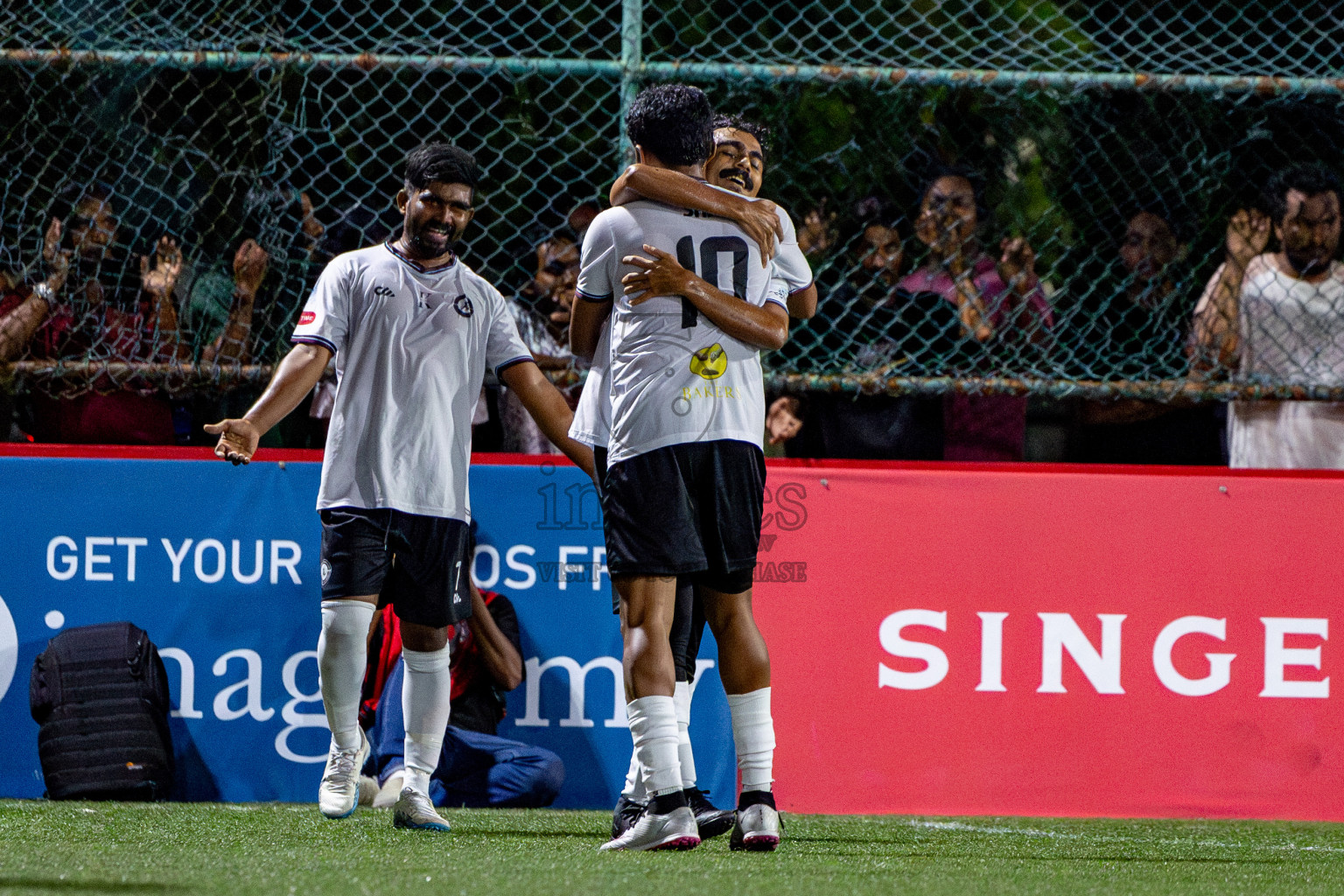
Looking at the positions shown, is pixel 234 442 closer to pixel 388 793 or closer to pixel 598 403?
pixel 598 403

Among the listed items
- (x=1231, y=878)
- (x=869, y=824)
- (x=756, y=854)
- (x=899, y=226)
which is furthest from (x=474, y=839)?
(x=899, y=226)

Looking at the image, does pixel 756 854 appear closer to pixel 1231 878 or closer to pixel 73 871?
pixel 1231 878

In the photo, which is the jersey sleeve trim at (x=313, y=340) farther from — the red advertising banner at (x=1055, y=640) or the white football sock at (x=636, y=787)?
the red advertising banner at (x=1055, y=640)

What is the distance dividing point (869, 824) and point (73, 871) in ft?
7.49

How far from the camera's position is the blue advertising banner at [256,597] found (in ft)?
15.7

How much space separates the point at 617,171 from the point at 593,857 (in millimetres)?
2385

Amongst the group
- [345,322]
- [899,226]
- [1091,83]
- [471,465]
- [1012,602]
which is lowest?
[1012,602]

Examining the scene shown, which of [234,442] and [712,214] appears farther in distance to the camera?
[234,442]

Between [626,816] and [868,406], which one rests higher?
[868,406]

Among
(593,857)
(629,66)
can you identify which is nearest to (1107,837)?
(593,857)

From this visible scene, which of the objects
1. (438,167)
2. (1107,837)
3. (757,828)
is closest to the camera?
(757,828)

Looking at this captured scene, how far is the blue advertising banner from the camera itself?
4.78 m

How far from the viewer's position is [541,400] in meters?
4.16

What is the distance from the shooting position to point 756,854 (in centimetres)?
338
